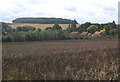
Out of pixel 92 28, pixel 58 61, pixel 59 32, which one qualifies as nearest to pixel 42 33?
pixel 59 32

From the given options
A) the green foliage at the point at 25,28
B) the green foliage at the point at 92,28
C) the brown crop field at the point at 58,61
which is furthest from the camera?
the green foliage at the point at 92,28

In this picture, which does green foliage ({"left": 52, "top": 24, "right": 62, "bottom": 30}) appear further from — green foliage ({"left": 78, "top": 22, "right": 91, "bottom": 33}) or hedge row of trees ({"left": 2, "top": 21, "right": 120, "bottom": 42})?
green foliage ({"left": 78, "top": 22, "right": 91, "bottom": 33})

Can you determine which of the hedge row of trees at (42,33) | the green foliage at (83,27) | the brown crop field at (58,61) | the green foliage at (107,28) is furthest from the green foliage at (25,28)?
the green foliage at (107,28)

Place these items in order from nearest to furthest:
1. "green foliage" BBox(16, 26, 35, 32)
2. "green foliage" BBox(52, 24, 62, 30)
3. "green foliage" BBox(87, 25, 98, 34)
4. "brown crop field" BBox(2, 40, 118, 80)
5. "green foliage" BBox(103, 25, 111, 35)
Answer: "brown crop field" BBox(2, 40, 118, 80) → "green foliage" BBox(16, 26, 35, 32) → "green foliage" BBox(103, 25, 111, 35) → "green foliage" BBox(52, 24, 62, 30) → "green foliage" BBox(87, 25, 98, 34)

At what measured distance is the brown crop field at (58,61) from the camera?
9.93 feet

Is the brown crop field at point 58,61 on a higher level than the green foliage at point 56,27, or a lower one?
lower

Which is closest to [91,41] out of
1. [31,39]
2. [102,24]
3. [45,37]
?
[102,24]

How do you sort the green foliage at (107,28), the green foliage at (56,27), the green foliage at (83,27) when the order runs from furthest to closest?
1. the green foliage at (83,27)
2. the green foliage at (56,27)
3. the green foliage at (107,28)

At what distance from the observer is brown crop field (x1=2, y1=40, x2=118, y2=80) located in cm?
303

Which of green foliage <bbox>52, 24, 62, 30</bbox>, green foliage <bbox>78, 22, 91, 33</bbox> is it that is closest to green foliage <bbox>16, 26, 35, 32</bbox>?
green foliage <bbox>52, 24, 62, 30</bbox>

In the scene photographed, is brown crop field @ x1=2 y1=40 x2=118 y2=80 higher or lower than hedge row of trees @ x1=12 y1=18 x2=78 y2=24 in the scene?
lower

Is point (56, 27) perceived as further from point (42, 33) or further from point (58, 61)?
point (58, 61)

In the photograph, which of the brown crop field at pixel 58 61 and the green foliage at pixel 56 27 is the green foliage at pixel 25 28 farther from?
the green foliage at pixel 56 27

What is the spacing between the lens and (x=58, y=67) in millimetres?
3180
